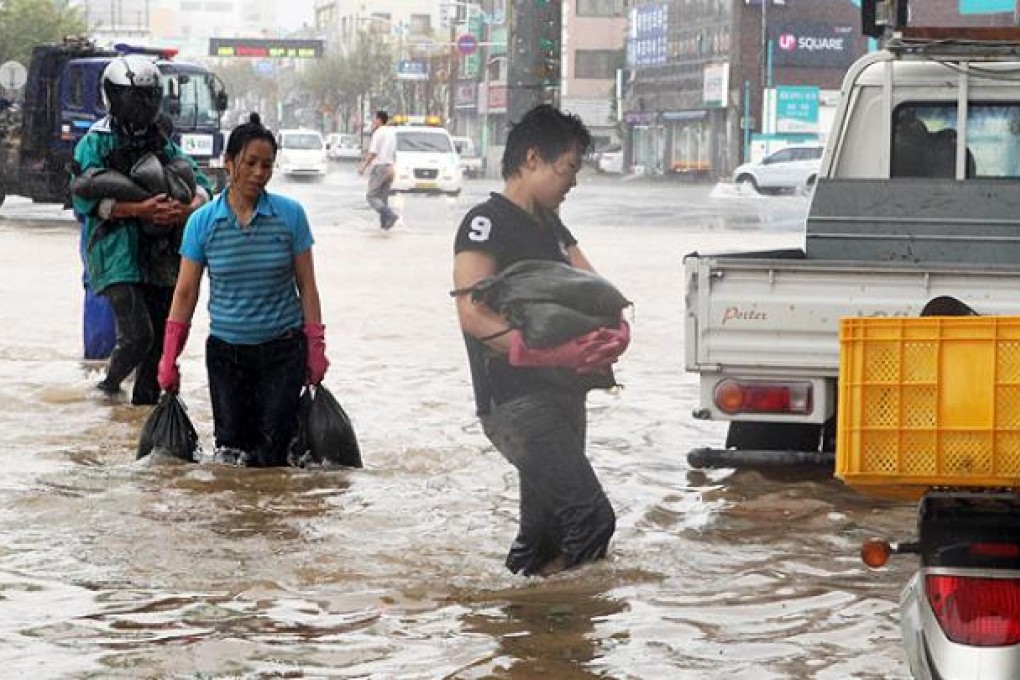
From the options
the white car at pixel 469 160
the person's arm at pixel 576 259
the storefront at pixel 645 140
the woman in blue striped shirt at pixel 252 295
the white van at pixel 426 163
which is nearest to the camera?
the person's arm at pixel 576 259

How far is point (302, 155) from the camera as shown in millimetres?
64125

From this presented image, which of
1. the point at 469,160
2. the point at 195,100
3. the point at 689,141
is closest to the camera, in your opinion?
the point at 195,100

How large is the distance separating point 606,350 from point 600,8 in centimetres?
9989

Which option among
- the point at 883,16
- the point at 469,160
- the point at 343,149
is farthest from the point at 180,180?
the point at 343,149

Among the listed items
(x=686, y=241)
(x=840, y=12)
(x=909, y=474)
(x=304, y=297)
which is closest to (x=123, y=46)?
(x=686, y=241)

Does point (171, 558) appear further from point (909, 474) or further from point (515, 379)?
point (909, 474)

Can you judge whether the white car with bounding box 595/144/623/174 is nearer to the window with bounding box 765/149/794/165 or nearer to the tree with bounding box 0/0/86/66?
the tree with bounding box 0/0/86/66

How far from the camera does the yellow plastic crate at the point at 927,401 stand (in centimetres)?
425

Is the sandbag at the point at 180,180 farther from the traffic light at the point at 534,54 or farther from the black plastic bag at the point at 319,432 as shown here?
the black plastic bag at the point at 319,432

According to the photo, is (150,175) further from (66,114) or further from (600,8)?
(600,8)

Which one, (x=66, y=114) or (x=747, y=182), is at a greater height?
(x=66, y=114)

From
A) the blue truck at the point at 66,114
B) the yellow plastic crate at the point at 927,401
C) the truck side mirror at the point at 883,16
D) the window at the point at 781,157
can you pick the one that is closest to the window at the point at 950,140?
the truck side mirror at the point at 883,16

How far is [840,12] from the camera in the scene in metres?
83.6

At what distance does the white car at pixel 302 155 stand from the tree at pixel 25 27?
8243mm
